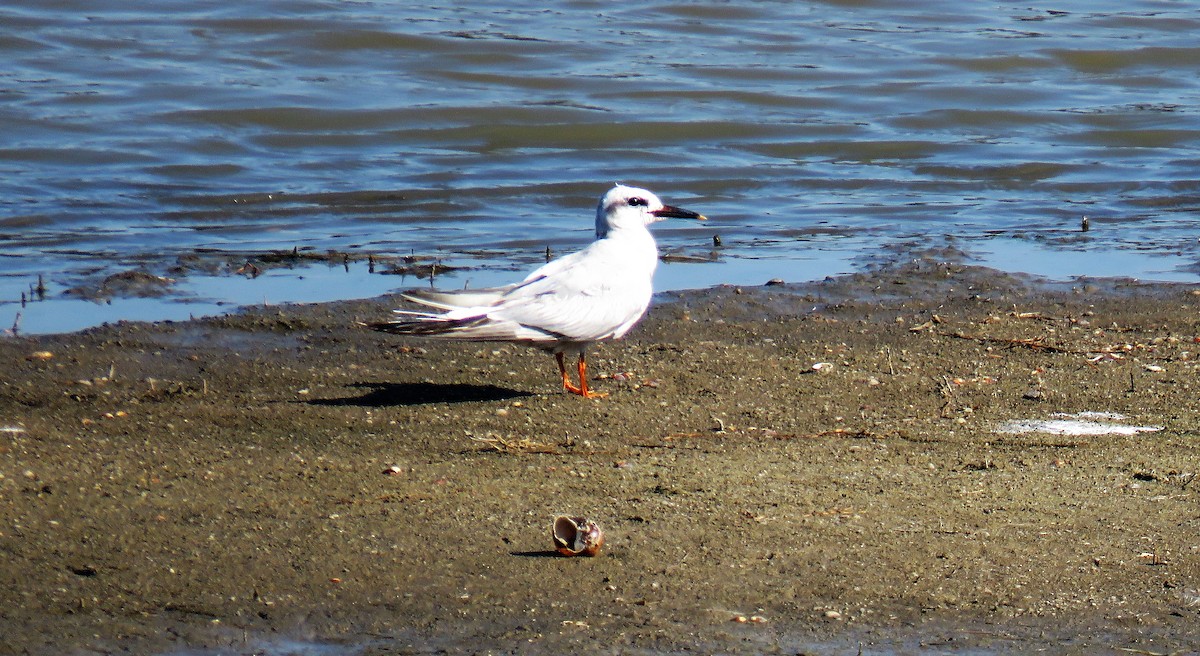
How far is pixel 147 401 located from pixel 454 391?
108 cm

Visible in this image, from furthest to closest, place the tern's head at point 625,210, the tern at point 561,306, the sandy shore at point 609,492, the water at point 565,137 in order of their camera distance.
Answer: the water at point 565,137, the tern's head at point 625,210, the tern at point 561,306, the sandy shore at point 609,492

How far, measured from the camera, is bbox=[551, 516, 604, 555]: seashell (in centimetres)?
361

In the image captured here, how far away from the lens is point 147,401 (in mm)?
5555

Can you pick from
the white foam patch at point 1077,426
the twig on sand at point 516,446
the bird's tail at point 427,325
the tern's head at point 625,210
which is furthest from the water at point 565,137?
the white foam patch at point 1077,426

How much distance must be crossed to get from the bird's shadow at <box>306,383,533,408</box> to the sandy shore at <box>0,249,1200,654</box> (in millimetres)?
22

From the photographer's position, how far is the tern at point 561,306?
539 centimetres

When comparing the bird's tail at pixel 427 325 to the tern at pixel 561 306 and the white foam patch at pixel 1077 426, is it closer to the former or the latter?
the tern at pixel 561 306

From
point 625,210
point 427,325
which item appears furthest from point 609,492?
point 625,210

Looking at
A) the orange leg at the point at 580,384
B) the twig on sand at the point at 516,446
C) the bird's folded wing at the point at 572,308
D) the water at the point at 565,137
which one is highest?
the bird's folded wing at the point at 572,308

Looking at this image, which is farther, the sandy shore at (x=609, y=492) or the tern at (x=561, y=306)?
the tern at (x=561, y=306)

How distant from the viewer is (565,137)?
13430mm

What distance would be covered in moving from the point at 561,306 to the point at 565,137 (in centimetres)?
791

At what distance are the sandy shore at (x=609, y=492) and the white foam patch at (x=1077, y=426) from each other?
58mm

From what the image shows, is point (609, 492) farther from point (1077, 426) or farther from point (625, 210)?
point (625, 210)
